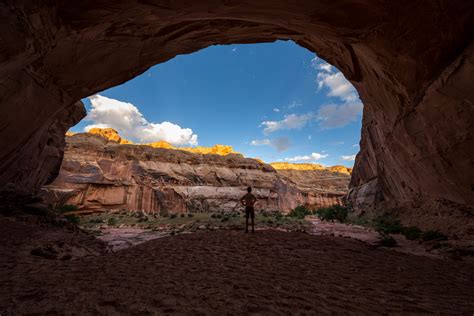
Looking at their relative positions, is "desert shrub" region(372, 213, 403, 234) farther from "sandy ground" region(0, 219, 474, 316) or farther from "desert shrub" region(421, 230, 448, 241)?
"sandy ground" region(0, 219, 474, 316)

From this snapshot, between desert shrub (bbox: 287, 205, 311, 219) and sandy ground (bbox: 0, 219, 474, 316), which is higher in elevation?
sandy ground (bbox: 0, 219, 474, 316)

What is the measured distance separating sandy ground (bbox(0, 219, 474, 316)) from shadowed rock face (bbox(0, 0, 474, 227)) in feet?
16.1

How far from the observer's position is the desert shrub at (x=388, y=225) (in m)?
12.9

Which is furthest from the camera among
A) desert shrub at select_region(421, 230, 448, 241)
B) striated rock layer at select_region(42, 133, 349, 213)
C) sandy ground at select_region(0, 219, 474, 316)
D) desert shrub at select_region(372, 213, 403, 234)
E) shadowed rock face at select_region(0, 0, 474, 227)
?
striated rock layer at select_region(42, 133, 349, 213)

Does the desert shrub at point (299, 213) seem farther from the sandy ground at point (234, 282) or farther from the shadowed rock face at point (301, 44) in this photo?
the sandy ground at point (234, 282)

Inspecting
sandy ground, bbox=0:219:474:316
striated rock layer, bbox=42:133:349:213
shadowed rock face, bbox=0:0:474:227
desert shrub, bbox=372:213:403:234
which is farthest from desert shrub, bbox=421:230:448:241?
striated rock layer, bbox=42:133:349:213

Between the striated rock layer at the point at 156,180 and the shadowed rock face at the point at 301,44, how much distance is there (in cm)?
1860

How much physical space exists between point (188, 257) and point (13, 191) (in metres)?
12.5

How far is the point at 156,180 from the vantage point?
34938 mm

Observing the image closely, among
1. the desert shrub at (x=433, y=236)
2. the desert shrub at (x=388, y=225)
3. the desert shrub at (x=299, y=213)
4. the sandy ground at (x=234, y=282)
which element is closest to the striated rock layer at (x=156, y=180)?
the desert shrub at (x=299, y=213)

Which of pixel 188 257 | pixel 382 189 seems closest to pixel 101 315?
pixel 188 257

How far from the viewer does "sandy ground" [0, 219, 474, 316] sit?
9.66 feet

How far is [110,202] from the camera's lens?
100 ft

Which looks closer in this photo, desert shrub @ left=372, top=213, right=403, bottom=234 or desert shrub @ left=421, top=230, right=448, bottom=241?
desert shrub @ left=421, top=230, right=448, bottom=241
